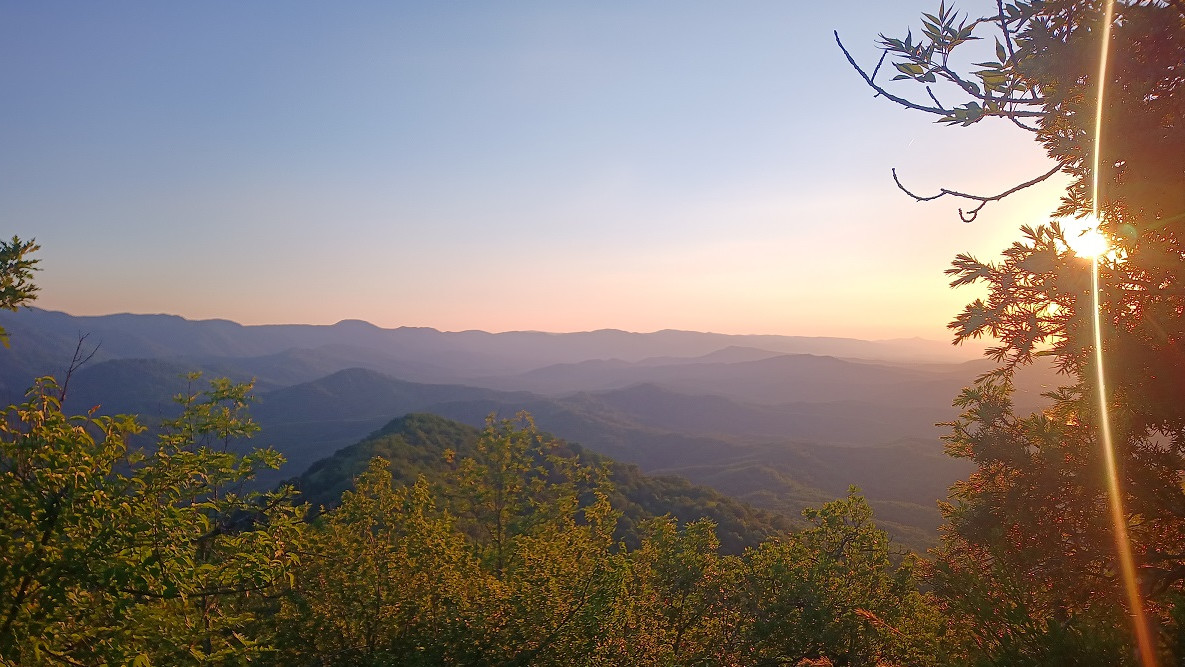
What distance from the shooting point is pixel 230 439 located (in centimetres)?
1063

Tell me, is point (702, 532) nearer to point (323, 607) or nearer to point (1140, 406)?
point (323, 607)

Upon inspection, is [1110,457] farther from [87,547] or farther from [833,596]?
[87,547]

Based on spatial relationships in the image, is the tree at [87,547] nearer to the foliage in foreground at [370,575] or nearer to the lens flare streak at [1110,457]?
the foliage in foreground at [370,575]

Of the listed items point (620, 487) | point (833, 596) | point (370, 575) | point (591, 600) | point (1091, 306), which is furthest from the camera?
point (620, 487)

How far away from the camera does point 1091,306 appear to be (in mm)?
4590

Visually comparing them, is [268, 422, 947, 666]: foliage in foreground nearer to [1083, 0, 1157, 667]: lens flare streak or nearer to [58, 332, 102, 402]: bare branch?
[1083, 0, 1157, 667]: lens flare streak

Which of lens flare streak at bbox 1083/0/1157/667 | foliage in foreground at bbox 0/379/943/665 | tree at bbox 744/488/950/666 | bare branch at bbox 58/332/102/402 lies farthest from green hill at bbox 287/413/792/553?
bare branch at bbox 58/332/102/402

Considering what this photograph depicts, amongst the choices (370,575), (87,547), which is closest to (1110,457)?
(87,547)

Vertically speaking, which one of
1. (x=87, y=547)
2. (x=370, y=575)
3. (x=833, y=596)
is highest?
(x=87, y=547)

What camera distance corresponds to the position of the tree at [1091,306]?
15.0 feet

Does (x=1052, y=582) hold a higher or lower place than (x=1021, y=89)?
lower

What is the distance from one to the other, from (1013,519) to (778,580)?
21.7ft

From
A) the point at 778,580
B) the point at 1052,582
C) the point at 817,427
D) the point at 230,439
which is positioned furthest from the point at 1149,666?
the point at 817,427

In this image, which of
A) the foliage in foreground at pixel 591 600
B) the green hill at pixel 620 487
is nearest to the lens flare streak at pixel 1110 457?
the foliage in foreground at pixel 591 600
